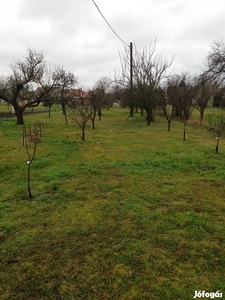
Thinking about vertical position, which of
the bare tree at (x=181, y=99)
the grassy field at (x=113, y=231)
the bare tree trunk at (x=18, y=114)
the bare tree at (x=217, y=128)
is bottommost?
the grassy field at (x=113, y=231)

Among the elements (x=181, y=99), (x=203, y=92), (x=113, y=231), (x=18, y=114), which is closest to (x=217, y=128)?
(x=181, y=99)

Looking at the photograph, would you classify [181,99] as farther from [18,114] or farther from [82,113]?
[18,114]

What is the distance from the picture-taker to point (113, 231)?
302 cm

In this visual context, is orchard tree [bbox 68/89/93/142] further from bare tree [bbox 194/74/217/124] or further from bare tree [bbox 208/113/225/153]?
bare tree [bbox 194/74/217/124]

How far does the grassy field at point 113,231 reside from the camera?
7.08ft

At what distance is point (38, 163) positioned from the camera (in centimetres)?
620

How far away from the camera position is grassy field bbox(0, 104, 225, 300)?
2.16 m

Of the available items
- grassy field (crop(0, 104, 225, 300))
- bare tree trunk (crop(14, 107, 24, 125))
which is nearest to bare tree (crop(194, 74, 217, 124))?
grassy field (crop(0, 104, 225, 300))

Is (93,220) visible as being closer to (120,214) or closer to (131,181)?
(120,214)

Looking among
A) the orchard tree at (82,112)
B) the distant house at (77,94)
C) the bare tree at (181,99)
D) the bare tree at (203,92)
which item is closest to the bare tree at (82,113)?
the orchard tree at (82,112)

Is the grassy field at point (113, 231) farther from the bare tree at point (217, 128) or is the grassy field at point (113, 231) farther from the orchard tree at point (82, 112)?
the orchard tree at point (82, 112)

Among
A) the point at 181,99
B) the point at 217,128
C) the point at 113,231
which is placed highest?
the point at 181,99

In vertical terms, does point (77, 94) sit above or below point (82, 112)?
above

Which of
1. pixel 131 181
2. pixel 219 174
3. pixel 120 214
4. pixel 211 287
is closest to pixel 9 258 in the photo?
pixel 120 214
